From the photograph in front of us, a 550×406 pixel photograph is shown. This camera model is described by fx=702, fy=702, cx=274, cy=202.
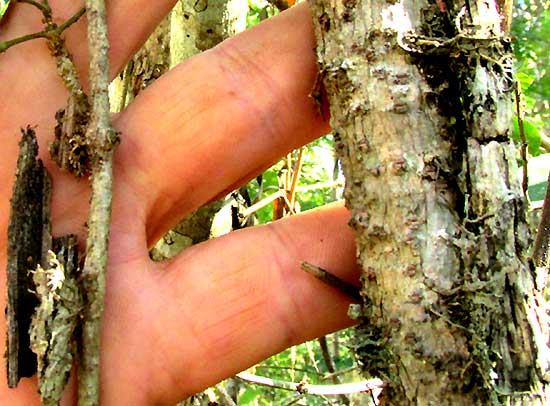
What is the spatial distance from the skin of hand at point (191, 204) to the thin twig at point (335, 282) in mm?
14

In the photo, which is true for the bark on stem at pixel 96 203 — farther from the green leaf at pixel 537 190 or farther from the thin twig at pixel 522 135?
the green leaf at pixel 537 190

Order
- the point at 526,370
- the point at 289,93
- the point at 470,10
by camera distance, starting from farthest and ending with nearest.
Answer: the point at 289,93 → the point at 470,10 → the point at 526,370

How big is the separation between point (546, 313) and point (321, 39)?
0.39 meters

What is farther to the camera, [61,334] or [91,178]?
[91,178]

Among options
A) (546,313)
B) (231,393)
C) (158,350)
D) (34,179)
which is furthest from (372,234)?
(231,393)

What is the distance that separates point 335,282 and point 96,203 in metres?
0.30

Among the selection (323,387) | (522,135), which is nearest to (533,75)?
Answer: (323,387)

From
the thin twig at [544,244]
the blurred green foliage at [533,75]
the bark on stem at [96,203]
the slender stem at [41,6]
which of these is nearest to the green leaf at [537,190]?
the blurred green foliage at [533,75]

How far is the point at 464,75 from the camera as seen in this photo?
77cm

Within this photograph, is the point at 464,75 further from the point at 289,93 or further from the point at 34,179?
the point at 34,179

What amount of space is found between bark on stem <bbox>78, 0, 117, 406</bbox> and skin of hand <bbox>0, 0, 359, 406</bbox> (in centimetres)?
3

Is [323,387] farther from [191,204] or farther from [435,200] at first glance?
[435,200]

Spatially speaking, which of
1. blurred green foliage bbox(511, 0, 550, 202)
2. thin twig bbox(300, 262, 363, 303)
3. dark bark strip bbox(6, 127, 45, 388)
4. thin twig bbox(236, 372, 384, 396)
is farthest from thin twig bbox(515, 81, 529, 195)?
dark bark strip bbox(6, 127, 45, 388)

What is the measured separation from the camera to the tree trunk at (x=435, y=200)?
2.25 feet
